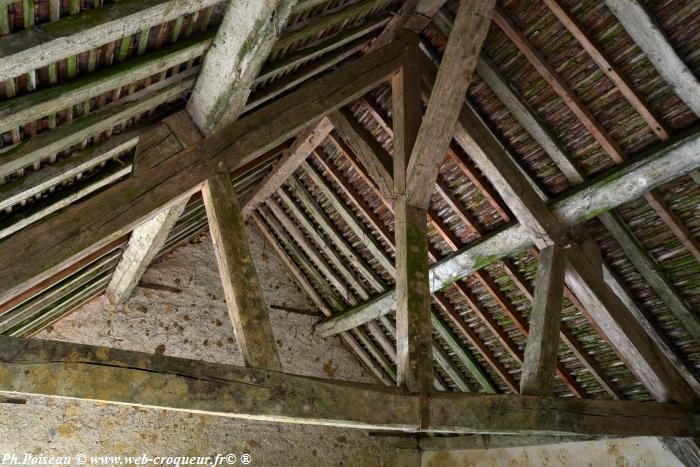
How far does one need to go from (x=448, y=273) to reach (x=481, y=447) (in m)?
2.36

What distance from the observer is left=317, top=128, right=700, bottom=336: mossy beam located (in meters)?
2.90

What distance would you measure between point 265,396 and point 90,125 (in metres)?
1.23

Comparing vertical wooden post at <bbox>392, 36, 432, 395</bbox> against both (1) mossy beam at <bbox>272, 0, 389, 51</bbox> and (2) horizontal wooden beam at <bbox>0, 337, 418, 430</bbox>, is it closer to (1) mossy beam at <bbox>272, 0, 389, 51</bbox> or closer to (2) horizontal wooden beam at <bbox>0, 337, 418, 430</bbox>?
(2) horizontal wooden beam at <bbox>0, 337, 418, 430</bbox>

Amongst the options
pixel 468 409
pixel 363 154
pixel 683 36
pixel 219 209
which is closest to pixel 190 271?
pixel 363 154

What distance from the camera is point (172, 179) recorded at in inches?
100.0

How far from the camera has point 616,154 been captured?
3230mm

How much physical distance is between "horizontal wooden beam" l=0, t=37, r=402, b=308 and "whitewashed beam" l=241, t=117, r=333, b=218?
30.3 inches

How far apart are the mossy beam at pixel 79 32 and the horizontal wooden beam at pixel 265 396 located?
916 mm

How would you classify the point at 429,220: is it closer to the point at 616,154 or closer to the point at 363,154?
the point at 363,154

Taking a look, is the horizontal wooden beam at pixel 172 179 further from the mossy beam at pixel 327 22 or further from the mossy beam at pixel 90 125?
the mossy beam at pixel 327 22

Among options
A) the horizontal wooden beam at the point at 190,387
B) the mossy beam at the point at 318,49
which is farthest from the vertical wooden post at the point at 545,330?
the mossy beam at the point at 318,49

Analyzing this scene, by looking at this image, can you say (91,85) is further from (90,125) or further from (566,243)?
(566,243)

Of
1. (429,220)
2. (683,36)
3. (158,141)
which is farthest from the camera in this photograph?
(429,220)

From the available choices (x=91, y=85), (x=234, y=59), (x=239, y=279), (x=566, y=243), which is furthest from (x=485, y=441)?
(x=91, y=85)
